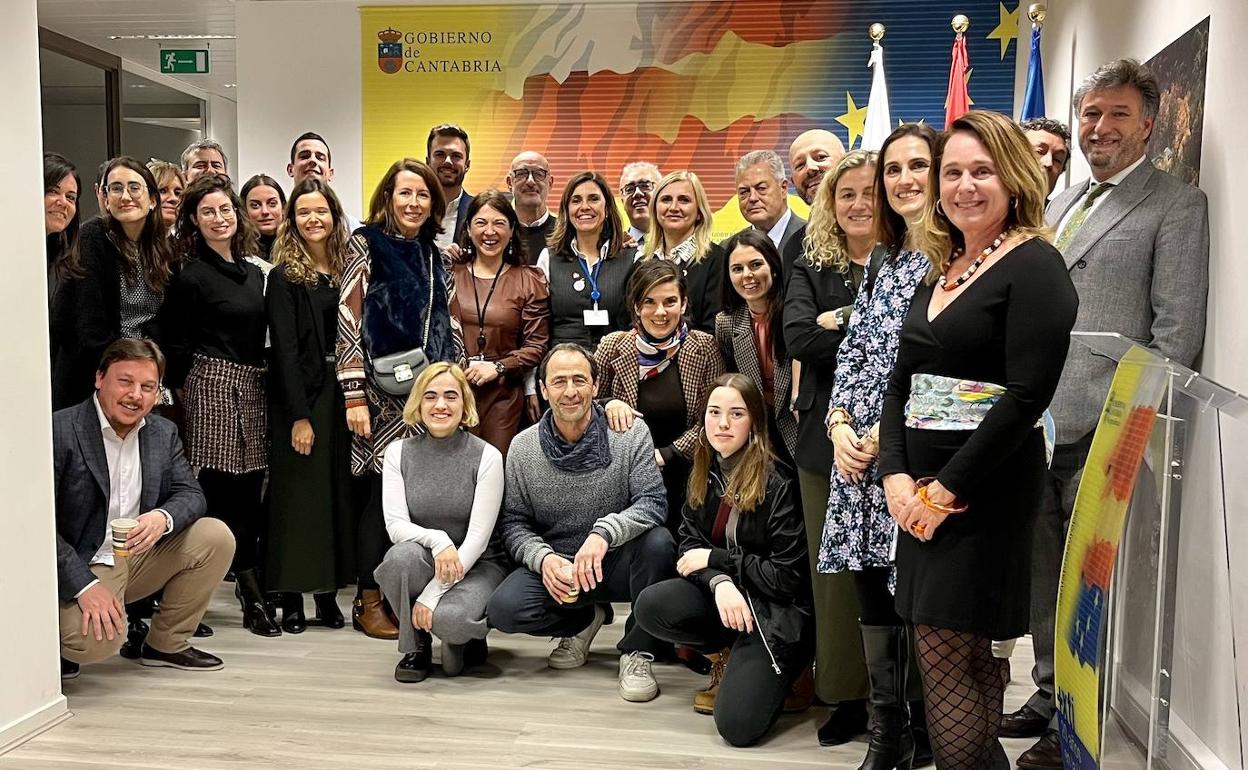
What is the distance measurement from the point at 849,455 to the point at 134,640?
9.15 feet

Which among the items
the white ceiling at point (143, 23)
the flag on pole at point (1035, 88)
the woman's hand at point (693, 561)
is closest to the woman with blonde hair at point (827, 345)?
the woman's hand at point (693, 561)

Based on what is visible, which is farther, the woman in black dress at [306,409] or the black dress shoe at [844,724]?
the woman in black dress at [306,409]

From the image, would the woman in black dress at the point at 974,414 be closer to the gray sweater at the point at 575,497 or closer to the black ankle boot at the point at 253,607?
the gray sweater at the point at 575,497

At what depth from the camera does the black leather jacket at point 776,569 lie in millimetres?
3186

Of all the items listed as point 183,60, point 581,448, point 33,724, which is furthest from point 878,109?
point 183,60

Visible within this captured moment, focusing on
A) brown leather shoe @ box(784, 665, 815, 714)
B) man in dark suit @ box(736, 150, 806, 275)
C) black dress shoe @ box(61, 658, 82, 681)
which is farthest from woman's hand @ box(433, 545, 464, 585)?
man in dark suit @ box(736, 150, 806, 275)

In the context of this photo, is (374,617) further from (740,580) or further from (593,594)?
(740,580)

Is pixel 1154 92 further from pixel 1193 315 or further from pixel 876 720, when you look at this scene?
pixel 876 720

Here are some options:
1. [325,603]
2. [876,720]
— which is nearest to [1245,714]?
[876,720]

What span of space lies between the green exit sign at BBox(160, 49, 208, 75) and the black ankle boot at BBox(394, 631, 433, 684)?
715cm

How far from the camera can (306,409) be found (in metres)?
4.20

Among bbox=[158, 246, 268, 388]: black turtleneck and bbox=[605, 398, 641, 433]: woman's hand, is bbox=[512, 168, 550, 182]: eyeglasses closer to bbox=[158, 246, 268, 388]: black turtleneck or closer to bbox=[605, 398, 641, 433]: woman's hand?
bbox=[158, 246, 268, 388]: black turtleneck

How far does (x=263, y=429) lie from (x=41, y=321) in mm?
1123

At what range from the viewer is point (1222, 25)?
3055 mm
